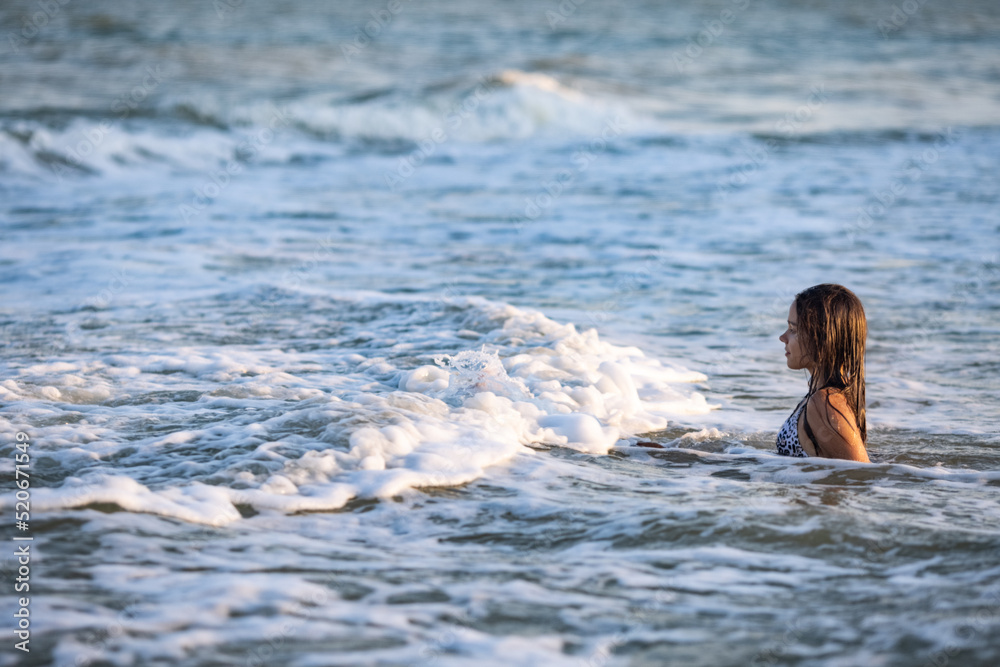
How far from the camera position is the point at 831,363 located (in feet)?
14.8

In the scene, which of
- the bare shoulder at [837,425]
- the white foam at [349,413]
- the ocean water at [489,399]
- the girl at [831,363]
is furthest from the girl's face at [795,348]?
the white foam at [349,413]

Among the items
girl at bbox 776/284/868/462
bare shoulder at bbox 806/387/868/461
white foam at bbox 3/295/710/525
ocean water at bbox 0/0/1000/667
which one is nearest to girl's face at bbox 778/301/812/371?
girl at bbox 776/284/868/462

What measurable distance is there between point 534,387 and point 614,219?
7371 millimetres

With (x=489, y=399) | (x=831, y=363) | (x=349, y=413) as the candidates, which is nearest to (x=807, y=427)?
(x=831, y=363)

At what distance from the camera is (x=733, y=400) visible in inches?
246

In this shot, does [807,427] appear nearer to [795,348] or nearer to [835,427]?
[835,427]

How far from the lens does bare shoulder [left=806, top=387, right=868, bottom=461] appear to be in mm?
4543

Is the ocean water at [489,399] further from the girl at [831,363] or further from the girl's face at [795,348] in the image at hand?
the girl's face at [795,348]

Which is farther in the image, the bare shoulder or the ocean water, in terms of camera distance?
the bare shoulder

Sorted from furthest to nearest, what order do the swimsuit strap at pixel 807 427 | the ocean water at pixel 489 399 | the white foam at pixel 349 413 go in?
the swimsuit strap at pixel 807 427, the white foam at pixel 349 413, the ocean water at pixel 489 399

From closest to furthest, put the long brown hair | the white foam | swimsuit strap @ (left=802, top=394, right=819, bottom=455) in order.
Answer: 1. the white foam
2. the long brown hair
3. swimsuit strap @ (left=802, top=394, right=819, bottom=455)

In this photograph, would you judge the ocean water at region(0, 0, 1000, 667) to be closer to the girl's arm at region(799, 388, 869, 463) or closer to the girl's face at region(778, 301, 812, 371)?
the girl's arm at region(799, 388, 869, 463)

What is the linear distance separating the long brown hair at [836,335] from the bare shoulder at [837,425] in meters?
0.05

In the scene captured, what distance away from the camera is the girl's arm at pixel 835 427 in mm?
4543
